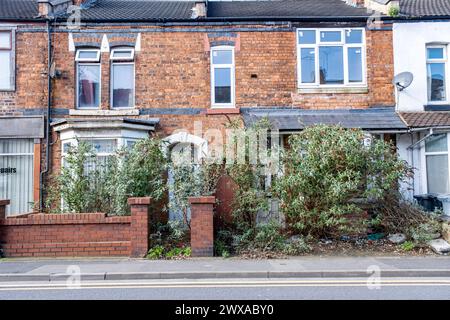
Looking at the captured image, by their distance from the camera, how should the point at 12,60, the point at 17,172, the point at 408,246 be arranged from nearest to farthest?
the point at 408,246, the point at 17,172, the point at 12,60

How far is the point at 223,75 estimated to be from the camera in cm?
1427

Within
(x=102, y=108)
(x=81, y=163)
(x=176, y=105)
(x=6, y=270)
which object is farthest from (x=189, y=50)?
(x=6, y=270)

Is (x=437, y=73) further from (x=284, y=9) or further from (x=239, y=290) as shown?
(x=239, y=290)

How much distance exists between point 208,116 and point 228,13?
4.22m

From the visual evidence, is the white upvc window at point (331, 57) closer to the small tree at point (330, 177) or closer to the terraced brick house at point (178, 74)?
the terraced brick house at point (178, 74)

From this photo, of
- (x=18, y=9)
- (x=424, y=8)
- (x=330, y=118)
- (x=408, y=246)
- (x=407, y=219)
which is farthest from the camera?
(x=424, y=8)

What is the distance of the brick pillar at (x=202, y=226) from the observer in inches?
391

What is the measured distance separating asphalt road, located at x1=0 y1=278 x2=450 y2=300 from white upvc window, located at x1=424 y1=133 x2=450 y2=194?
6.19 m

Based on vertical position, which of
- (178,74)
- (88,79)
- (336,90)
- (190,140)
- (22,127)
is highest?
(178,74)

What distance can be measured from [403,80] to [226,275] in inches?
354

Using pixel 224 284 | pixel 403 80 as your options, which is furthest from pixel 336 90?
pixel 224 284

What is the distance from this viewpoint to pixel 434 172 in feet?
44.5

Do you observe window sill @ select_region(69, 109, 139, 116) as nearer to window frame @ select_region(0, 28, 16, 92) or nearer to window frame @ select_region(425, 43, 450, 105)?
window frame @ select_region(0, 28, 16, 92)

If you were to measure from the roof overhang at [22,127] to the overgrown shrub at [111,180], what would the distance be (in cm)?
311
